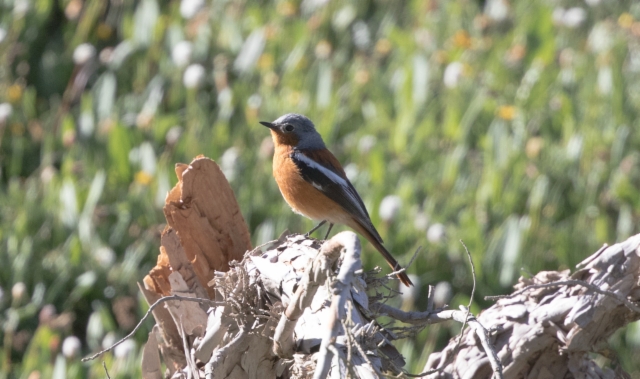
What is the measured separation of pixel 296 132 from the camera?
4797 mm

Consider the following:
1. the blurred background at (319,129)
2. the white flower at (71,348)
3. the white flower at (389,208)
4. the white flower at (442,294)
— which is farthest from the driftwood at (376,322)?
the white flower at (389,208)

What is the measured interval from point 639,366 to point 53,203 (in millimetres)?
3909

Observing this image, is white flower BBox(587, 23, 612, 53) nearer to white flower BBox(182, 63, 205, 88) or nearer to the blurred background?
the blurred background

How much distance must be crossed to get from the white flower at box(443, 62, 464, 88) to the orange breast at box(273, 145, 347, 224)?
8.57 ft

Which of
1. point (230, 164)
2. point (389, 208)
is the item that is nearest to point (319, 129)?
point (230, 164)

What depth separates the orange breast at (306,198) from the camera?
452cm

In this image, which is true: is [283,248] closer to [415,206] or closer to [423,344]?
[423,344]

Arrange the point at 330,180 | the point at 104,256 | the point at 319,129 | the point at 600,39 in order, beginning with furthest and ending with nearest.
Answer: the point at 600,39 → the point at 319,129 → the point at 104,256 → the point at 330,180

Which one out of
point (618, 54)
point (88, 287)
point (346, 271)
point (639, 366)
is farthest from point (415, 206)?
point (346, 271)

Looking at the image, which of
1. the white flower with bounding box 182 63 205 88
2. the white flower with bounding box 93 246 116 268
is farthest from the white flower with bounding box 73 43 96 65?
the white flower with bounding box 93 246 116 268

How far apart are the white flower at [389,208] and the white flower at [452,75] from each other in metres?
1.71

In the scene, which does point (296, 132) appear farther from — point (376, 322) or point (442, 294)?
point (376, 322)

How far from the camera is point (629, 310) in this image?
2578 millimetres

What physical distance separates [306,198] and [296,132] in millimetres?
463
